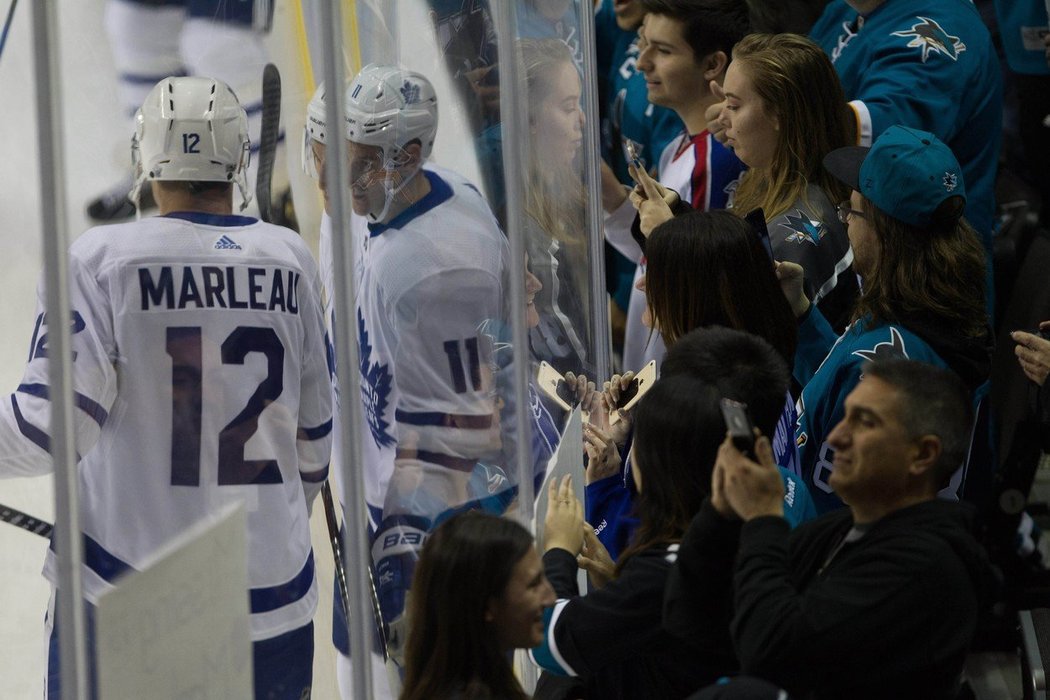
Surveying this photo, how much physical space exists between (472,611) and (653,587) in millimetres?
275

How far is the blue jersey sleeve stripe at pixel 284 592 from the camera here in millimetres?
1551

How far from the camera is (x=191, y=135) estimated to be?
1.52m

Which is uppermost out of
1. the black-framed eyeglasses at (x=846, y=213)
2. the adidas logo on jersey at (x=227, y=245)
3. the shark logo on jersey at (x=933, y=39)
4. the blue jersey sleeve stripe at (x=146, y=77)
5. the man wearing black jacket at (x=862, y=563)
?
the shark logo on jersey at (x=933, y=39)

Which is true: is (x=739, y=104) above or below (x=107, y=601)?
above

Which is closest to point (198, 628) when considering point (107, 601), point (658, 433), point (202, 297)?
point (107, 601)

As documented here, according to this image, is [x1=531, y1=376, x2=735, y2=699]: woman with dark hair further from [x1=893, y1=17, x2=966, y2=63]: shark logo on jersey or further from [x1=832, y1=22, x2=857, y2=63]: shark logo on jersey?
[x1=832, y1=22, x2=857, y2=63]: shark logo on jersey

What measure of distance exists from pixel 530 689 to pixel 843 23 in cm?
214

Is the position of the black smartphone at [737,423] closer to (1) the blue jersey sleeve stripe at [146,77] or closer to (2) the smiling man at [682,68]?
(1) the blue jersey sleeve stripe at [146,77]

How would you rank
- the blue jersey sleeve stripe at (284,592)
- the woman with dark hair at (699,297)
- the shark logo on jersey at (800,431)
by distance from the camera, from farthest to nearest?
the shark logo on jersey at (800,431) < the woman with dark hair at (699,297) < the blue jersey sleeve stripe at (284,592)

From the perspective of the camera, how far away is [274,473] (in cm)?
168

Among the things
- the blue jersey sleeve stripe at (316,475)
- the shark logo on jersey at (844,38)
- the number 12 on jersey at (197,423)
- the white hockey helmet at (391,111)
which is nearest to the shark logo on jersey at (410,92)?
the white hockey helmet at (391,111)

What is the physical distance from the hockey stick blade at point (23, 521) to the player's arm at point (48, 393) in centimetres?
4

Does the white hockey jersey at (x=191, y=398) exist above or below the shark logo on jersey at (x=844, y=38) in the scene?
below

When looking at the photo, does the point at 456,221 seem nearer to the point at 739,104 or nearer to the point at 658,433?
the point at 658,433
